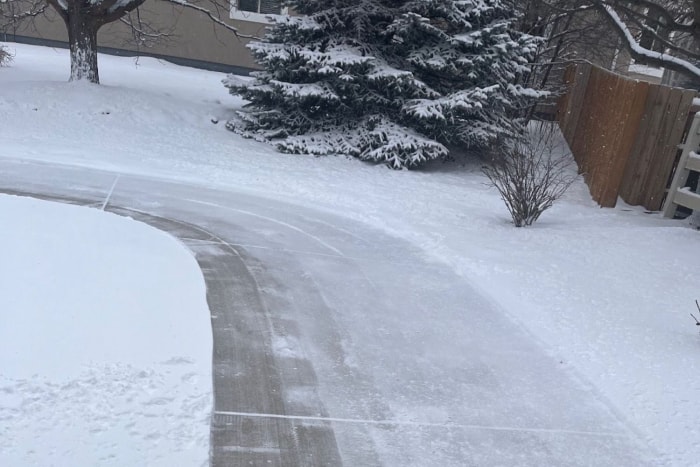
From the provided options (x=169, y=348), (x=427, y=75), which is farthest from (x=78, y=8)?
(x=169, y=348)

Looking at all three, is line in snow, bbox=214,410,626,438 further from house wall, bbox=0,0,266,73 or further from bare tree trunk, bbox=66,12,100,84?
house wall, bbox=0,0,266,73

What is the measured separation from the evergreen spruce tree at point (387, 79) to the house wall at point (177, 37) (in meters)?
10.2

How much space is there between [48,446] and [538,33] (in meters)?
16.4

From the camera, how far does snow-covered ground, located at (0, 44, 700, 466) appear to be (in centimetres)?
522

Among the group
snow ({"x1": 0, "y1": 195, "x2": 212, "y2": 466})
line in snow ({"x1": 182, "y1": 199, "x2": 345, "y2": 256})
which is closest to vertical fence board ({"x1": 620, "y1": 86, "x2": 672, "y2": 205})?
line in snow ({"x1": 182, "y1": 199, "x2": 345, "y2": 256})

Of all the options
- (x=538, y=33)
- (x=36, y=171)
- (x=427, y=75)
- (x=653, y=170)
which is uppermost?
(x=538, y=33)

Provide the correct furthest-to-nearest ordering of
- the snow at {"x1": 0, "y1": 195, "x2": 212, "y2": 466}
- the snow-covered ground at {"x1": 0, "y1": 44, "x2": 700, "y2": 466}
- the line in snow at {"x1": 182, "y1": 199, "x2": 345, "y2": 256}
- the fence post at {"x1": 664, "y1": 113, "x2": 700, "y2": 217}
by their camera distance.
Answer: the fence post at {"x1": 664, "y1": 113, "x2": 700, "y2": 217}, the line in snow at {"x1": 182, "y1": 199, "x2": 345, "y2": 256}, the snow-covered ground at {"x1": 0, "y1": 44, "x2": 700, "y2": 466}, the snow at {"x1": 0, "y1": 195, "x2": 212, "y2": 466}

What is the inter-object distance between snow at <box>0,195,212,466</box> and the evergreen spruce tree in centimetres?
757

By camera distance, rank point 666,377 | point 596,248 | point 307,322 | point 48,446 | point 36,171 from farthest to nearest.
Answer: point 36,171
point 596,248
point 307,322
point 666,377
point 48,446

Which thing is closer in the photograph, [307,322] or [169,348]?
[169,348]

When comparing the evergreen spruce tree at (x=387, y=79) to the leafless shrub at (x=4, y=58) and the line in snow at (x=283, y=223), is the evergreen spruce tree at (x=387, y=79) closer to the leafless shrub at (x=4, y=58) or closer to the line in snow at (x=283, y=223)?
the line in snow at (x=283, y=223)

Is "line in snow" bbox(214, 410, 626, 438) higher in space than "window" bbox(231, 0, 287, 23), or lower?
lower

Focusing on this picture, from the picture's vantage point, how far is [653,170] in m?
11.1

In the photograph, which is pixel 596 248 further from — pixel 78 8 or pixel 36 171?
pixel 78 8
